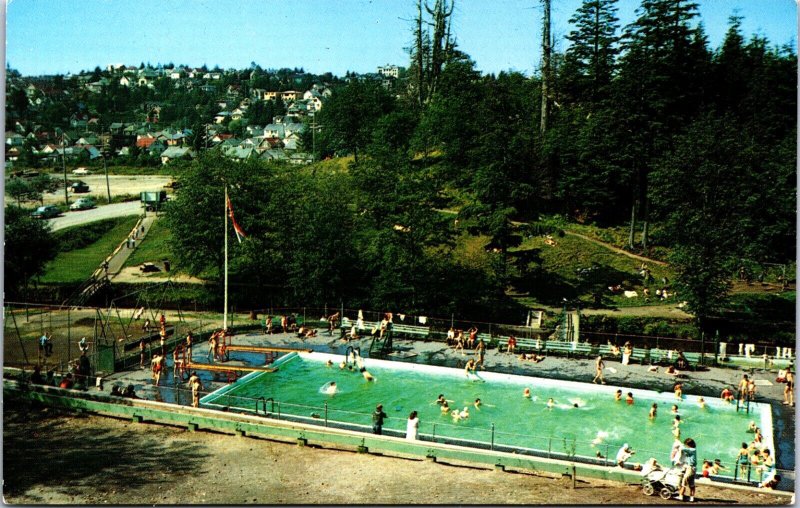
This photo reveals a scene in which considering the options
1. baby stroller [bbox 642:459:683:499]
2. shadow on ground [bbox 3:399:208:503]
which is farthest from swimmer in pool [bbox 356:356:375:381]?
baby stroller [bbox 642:459:683:499]

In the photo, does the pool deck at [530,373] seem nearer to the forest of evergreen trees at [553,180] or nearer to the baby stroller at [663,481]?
the forest of evergreen trees at [553,180]

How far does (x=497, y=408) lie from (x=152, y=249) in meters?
35.6

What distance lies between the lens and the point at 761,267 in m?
37.8

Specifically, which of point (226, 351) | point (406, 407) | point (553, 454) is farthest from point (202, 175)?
point (553, 454)

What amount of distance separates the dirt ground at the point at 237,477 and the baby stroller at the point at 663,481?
0.34 meters

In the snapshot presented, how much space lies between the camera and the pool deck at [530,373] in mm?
24453

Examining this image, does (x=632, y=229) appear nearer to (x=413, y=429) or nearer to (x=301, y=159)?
(x=413, y=429)

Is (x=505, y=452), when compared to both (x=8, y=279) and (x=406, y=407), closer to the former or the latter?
(x=406, y=407)

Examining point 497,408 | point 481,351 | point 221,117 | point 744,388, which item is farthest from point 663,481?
point 221,117

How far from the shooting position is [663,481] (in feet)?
53.5

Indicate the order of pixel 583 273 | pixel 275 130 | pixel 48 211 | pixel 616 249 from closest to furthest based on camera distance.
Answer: pixel 583 273
pixel 616 249
pixel 48 211
pixel 275 130

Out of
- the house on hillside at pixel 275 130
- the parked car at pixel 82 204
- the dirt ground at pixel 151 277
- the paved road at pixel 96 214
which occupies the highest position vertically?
the house on hillside at pixel 275 130

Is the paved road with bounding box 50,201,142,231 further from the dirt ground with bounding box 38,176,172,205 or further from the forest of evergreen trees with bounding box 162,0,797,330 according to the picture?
the forest of evergreen trees with bounding box 162,0,797,330

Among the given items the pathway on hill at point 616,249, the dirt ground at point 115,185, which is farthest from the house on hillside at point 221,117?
the pathway on hill at point 616,249
